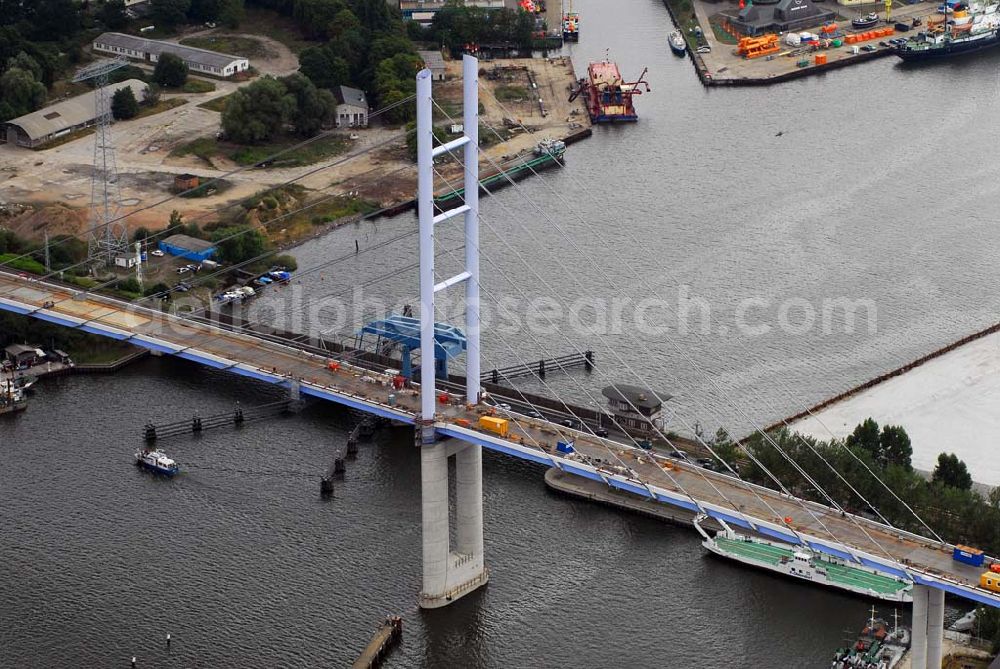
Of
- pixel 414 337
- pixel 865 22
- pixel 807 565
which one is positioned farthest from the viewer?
pixel 865 22

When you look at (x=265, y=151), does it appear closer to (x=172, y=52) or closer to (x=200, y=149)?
(x=200, y=149)

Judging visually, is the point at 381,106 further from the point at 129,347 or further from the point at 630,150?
the point at 129,347

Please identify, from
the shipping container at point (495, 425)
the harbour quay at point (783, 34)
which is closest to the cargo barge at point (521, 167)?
the harbour quay at point (783, 34)

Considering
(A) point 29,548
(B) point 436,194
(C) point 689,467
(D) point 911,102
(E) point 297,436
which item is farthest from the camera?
(D) point 911,102

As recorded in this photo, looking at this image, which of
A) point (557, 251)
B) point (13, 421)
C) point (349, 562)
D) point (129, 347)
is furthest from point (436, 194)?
point (349, 562)

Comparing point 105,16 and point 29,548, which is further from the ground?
point 105,16

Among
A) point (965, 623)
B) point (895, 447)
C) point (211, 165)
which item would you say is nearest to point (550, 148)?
point (211, 165)

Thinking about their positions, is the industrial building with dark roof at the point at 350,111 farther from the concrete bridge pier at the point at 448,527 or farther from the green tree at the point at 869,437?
the concrete bridge pier at the point at 448,527
